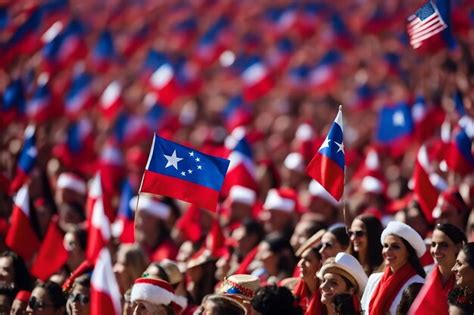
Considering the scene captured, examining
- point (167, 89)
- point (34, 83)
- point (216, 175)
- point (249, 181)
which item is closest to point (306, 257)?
point (216, 175)

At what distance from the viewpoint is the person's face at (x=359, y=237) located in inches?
409

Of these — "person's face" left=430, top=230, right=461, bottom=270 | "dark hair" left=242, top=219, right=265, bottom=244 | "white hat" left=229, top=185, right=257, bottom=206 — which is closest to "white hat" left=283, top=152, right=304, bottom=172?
"white hat" left=229, top=185, right=257, bottom=206

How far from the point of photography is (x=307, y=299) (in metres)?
10.2

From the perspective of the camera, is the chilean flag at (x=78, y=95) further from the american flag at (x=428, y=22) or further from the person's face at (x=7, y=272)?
the american flag at (x=428, y=22)

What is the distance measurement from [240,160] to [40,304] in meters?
5.99

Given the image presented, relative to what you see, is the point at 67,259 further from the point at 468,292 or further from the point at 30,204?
the point at 468,292

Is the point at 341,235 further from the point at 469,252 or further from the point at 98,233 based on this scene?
the point at 98,233

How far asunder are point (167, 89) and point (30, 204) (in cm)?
1000

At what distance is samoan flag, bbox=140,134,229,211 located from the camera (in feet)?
35.2

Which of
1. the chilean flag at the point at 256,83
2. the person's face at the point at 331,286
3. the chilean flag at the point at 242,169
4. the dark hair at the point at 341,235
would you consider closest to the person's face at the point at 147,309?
the person's face at the point at 331,286

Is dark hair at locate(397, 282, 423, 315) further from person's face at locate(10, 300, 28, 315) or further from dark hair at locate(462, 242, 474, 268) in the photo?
person's face at locate(10, 300, 28, 315)

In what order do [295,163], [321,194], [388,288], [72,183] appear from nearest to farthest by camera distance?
[388,288] < [321,194] < [72,183] < [295,163]

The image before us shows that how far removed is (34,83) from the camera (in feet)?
82.0

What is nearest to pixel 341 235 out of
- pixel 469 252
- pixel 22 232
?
pixel 469 252
